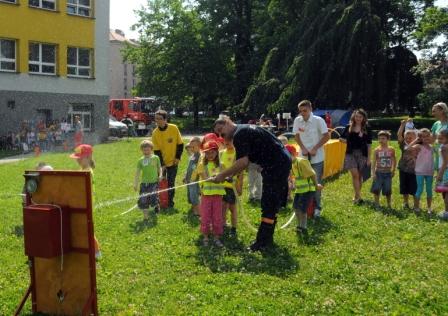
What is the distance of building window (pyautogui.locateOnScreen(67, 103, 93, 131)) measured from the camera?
102 feet

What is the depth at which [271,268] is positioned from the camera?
6453mm

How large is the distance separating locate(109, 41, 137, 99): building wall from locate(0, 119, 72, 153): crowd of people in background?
223ft

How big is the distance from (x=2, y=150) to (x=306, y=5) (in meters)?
21.7

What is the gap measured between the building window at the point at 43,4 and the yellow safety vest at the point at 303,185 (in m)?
24.5

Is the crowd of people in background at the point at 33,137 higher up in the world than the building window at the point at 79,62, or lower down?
lower down

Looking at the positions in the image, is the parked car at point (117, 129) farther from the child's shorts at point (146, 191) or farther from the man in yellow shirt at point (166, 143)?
the child's shorts at point (146, 191)

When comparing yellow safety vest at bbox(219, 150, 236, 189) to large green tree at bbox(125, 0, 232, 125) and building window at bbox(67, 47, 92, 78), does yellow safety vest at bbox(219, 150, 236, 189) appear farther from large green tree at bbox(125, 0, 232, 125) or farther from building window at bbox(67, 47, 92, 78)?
large green tree at bbox(125, 0, 232, 125)

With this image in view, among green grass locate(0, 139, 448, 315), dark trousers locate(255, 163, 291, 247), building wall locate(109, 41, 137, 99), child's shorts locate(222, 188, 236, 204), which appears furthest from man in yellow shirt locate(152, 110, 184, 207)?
building wall locate(109, 41, 137, 99)

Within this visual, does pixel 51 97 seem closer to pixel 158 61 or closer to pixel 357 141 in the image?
pixel 158 61

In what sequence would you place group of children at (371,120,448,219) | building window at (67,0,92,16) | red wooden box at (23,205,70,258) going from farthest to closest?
building window at (67,0,92,16) → group of children at (371,120,448,219) → red wooden box at (23,205,70,258)

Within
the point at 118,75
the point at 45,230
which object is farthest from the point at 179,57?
the point at 118,75

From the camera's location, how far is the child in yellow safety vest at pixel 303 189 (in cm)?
826

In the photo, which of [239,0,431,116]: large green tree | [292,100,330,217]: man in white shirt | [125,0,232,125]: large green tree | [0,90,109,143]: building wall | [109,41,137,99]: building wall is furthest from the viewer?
[109,41,137,99]: building wall

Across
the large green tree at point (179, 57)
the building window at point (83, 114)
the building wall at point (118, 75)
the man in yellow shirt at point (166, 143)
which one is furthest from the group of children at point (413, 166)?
the building wall at point (118, 75)
